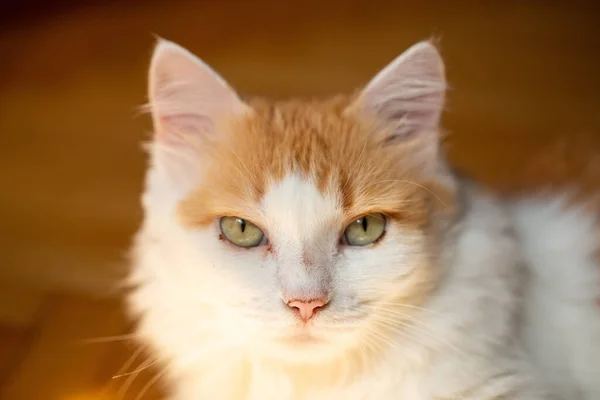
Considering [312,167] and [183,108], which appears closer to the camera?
[312,167]

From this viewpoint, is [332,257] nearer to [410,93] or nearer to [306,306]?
[306,306]

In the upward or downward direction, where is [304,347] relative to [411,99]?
downward

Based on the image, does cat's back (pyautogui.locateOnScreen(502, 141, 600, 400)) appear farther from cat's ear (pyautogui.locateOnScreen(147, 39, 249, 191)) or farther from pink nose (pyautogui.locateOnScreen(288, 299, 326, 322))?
cat's ear (pyautogui.locateOnScreen(147, 39, 249, 191))

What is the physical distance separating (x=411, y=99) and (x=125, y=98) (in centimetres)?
160

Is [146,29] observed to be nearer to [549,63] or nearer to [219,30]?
[219,30]

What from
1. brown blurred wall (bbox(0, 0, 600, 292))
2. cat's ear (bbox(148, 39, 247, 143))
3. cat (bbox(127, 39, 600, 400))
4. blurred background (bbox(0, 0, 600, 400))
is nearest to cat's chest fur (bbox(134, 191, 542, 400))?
cat (bbox(127, 39, 600, 400))

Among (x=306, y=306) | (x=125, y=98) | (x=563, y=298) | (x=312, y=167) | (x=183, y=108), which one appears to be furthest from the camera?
(x=125, y=98)

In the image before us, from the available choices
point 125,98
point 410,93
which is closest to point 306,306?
point 410,93

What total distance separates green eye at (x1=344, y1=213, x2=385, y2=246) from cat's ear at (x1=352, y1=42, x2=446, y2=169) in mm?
164

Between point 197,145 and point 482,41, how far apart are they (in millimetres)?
1848

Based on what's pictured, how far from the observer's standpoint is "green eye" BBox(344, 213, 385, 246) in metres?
1.29

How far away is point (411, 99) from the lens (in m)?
1.38

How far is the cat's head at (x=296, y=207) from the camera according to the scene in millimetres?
1231

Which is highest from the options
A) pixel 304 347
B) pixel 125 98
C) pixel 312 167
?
pixel 125 98
